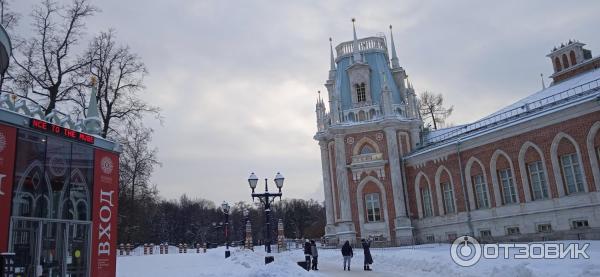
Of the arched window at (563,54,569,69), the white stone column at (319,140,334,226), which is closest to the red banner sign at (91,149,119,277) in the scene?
→ the white stone column at (319,140,334,226)

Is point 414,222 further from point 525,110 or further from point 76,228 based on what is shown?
point 76,228

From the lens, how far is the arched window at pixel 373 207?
128 feet

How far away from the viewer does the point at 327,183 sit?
42.4m

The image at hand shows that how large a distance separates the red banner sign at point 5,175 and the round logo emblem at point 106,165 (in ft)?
9.59

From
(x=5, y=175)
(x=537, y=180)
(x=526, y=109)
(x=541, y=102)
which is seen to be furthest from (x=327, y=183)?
(x=5, y=175)

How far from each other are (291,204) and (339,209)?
63.4 meters

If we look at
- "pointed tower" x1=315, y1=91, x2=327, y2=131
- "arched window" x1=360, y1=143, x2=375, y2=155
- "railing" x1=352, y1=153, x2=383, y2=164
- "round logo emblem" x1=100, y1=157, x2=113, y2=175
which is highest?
"pointed tower" x1=315, y1=91, x2=327, y2=131

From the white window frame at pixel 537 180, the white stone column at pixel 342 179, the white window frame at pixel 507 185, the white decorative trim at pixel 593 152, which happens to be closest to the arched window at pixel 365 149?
the white stone column at pixel 342 179

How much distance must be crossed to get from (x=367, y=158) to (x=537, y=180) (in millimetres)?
14057

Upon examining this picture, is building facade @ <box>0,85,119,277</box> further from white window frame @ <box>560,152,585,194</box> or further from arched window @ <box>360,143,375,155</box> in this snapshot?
arched window @ <box>360,143,375,155</box>

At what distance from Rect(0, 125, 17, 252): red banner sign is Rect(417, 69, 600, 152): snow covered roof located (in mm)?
25736

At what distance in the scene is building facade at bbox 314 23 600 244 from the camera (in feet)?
86.3

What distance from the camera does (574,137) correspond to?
2592cm

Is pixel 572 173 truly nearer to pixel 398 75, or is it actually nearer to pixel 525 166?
pixel 525 166
